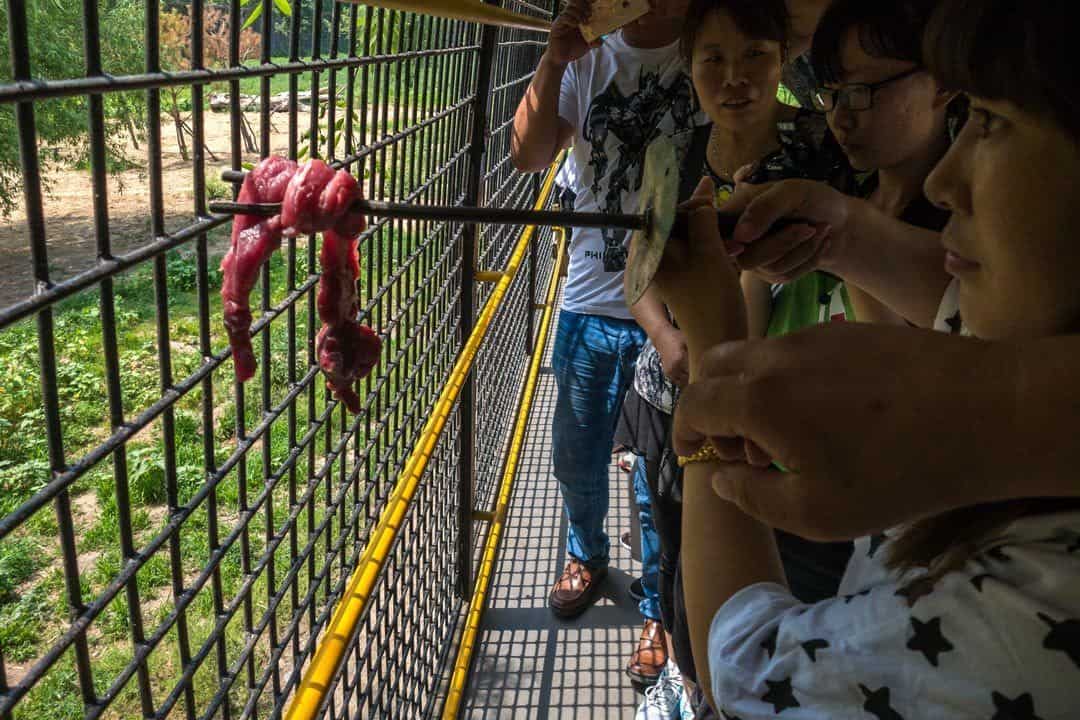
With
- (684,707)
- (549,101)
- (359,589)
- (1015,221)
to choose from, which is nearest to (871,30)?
(1015,221)

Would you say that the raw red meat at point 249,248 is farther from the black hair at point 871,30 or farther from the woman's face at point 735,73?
the woman's face at point 735,73

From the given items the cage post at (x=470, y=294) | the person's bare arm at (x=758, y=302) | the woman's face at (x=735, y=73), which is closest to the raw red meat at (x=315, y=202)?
the person's bare arm at (x=758, y=302)

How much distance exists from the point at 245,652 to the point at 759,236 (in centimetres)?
96

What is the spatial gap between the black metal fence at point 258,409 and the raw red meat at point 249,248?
4 cm

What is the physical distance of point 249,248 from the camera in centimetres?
104

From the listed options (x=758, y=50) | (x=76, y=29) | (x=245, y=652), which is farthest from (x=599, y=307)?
(x=76, y=29)

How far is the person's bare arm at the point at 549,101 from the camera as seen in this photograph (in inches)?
82.2

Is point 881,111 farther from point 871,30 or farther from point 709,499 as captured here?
point 709,499

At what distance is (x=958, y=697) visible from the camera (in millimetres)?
681

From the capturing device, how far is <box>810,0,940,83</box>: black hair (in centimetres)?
138

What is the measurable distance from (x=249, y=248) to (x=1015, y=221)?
2.73 ft

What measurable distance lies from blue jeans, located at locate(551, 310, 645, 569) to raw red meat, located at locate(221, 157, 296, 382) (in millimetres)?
1644

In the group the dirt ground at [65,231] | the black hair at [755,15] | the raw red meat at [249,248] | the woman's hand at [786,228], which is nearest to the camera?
the raw red meat at [249,248]

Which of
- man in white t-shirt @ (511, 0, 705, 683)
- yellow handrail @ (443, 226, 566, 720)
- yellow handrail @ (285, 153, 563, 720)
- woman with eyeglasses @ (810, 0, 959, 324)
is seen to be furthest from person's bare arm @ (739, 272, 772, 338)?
yellow handrail @ (443, 226, 566, 720)
